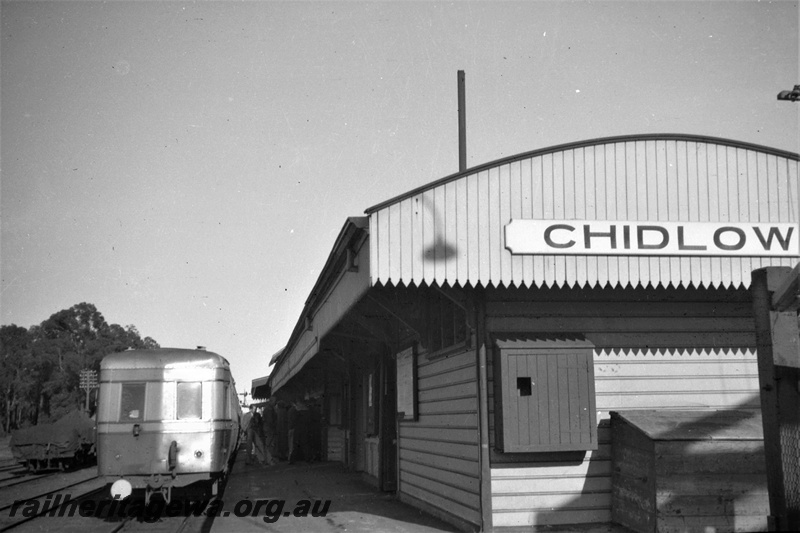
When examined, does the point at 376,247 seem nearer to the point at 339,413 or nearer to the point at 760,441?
the point at 760,441

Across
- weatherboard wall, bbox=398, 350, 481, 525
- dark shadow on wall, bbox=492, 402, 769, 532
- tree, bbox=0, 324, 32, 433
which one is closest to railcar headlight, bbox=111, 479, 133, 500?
weatherboard wall, bbox=398, 350, 481, 525

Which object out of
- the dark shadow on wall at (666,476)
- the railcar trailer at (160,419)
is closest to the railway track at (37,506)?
the railcar trailer at (160,419)

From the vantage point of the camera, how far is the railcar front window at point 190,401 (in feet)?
45.0

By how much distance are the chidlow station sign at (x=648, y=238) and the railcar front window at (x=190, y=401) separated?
713 centimetres

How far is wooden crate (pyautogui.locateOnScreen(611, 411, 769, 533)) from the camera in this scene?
8.17 meters

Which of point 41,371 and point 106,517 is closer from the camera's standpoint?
point 106,517

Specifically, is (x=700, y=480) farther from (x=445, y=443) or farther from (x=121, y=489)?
(x=121, y=489)

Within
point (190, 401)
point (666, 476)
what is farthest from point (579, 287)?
point (190, 401)

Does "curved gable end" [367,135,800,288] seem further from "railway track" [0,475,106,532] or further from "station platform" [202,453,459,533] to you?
"railway track" [0,475,106,532]

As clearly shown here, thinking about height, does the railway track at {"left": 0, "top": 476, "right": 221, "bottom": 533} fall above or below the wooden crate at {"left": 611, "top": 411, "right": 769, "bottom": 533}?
below

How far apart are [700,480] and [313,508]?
690 centimetres

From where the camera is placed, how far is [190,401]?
45.2ft

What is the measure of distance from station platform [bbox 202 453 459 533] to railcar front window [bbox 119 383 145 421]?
226cm

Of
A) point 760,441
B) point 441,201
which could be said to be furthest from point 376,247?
point 760,441
